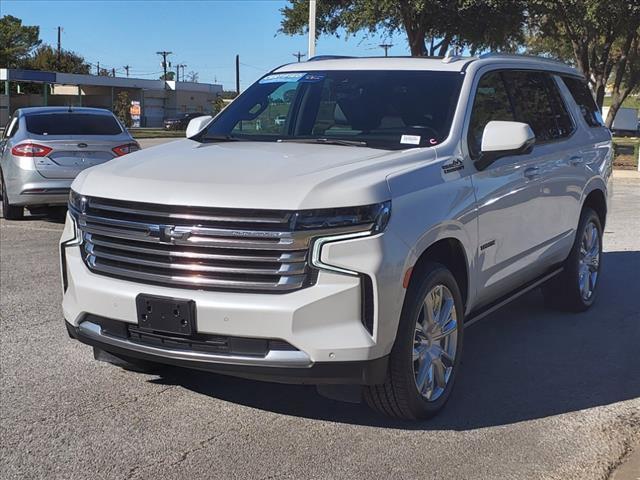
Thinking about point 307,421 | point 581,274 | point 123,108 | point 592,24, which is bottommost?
point 307,421

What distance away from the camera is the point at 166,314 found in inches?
148

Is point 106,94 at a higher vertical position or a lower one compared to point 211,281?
higher

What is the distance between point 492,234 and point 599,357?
1.43 m

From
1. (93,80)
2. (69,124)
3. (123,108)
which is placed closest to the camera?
(69,124)

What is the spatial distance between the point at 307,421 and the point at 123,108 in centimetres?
6550

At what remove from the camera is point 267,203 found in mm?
3617

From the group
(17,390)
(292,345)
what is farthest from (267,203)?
(17,390)

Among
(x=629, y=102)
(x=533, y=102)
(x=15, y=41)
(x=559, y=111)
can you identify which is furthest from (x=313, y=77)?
(x=629, y=102)

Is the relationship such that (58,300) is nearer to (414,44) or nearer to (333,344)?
(333,344)

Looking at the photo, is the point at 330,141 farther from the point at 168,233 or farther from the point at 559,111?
the point at 559,111

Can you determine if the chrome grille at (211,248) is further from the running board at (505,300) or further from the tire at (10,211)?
the tire at (10,211)

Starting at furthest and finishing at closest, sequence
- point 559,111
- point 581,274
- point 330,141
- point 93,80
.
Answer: point 93,80, point 581,274, point 559,111, point 330,141

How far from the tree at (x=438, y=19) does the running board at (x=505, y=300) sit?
57.7 ft

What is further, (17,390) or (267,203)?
(17,390)
